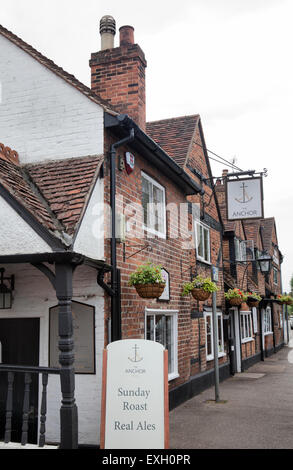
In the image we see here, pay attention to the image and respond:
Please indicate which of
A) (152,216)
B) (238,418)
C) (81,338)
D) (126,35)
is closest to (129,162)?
(152,216)

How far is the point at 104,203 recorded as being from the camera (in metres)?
7.59

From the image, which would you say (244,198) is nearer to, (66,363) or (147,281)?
(147,281)

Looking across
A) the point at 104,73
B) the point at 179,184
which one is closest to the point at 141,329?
the point at 179,184

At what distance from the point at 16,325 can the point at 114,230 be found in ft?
7.66

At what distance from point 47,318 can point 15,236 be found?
2.07 meters

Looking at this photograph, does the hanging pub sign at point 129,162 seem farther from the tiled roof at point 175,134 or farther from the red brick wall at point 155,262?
the tiled roof at point 175,134

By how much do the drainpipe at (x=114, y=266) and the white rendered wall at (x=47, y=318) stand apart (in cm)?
23

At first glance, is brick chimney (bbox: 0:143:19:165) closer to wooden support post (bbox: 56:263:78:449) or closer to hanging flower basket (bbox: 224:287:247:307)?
wooden support post (bbox: 56:263:78:449)

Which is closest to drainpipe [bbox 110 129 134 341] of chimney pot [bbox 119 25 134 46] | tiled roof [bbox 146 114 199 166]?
chimney pot [bbox 119 25 134 46]

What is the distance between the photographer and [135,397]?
19.8ft

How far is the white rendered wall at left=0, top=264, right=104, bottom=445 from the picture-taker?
7.00 meters

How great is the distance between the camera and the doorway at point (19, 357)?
24.6ft

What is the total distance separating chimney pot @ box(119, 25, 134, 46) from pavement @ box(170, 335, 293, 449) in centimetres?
810
